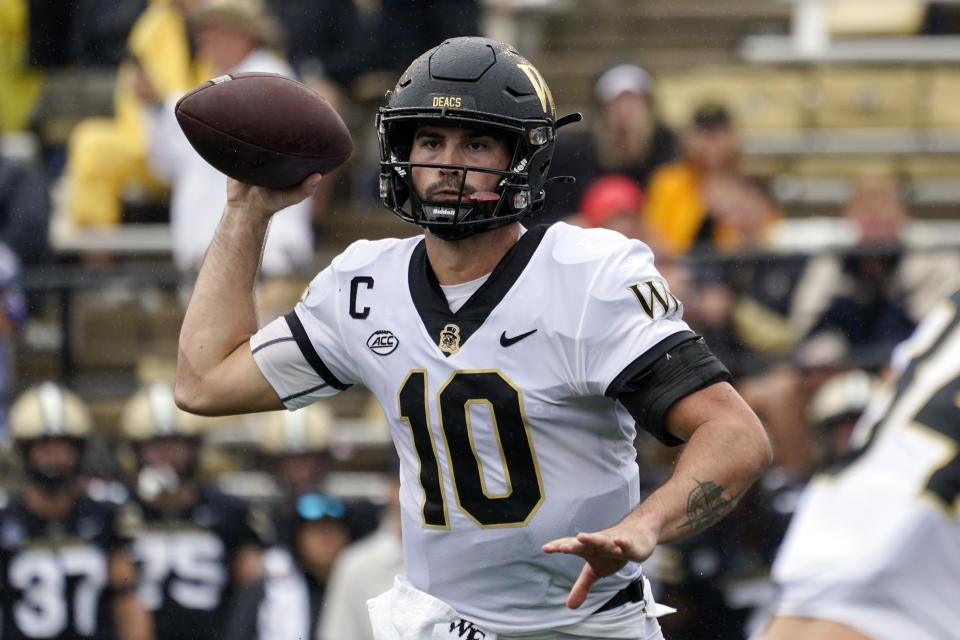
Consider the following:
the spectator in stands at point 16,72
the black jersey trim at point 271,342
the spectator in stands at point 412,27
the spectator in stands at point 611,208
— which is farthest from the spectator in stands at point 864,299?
the spectator in stands at point 16,72

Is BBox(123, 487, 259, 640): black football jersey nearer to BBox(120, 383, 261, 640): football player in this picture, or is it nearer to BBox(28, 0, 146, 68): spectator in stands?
BBox(120, 383, 261, 640): football player

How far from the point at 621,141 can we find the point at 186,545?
294 cm

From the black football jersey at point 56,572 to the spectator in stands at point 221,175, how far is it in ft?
4.39

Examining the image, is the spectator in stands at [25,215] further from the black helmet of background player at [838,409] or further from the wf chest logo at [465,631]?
the wf chest logo at [465,631]

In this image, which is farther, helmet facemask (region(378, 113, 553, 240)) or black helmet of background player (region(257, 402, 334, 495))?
black helmet of background player (region(257, 402, 334, 495))

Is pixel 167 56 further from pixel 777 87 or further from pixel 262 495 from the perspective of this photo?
pixel 777 87

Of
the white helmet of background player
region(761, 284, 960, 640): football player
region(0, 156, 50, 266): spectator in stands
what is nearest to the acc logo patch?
region(761, 284, 960, 640): football player

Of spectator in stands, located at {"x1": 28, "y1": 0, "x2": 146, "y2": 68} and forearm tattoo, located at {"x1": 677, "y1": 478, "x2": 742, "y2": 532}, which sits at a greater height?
spectator in stands, located at {"x1": 28, "y1": 0, "x2": 146, "y2": 68}

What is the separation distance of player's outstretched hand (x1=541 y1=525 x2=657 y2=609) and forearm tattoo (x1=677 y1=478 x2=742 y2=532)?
0.59 ft

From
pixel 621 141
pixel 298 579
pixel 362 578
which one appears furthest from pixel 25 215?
pixel 621 141

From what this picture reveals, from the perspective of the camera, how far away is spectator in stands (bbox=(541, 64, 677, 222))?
8.27 metres

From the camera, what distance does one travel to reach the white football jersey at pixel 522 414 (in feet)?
11.7

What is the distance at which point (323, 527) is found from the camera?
24.3 ft

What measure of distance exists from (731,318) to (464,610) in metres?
4.18
